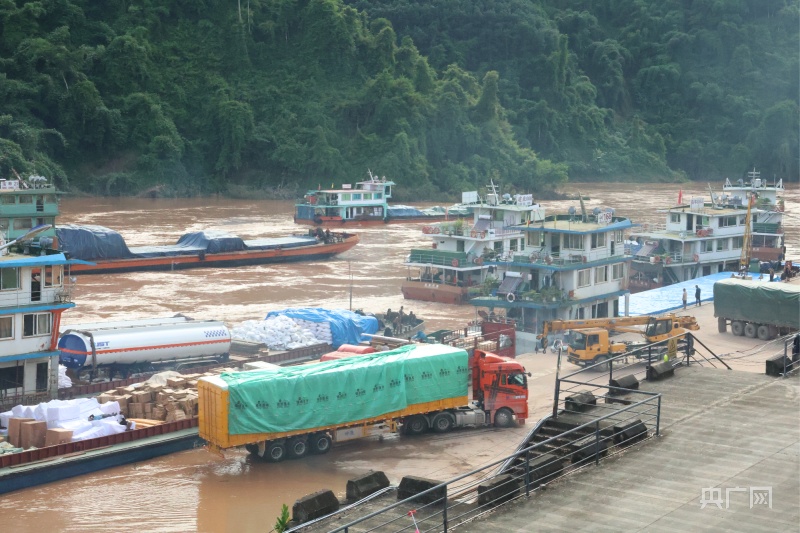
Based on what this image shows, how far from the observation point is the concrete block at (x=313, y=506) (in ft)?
42.1

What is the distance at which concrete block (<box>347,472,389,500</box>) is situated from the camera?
13.9m

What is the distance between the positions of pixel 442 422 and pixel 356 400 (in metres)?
2.57

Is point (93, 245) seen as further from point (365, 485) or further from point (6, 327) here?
point (365, 485)

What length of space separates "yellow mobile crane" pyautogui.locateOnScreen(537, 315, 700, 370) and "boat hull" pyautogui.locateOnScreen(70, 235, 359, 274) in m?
26.7

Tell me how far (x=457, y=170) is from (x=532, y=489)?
301 feet

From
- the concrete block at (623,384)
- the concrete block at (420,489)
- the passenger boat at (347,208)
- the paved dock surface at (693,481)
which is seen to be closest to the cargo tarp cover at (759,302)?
the paved dock surface at (693,481)

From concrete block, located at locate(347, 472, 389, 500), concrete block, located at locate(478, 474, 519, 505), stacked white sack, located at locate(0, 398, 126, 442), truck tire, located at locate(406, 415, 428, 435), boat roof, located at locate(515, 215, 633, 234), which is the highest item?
boat roof, located at locate(515, 215, 633, 234)

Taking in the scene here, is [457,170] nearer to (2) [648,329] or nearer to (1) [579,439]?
(2) [648,329]

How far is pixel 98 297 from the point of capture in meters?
49.1

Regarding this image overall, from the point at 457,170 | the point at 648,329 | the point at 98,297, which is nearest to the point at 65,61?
the point at 457,170

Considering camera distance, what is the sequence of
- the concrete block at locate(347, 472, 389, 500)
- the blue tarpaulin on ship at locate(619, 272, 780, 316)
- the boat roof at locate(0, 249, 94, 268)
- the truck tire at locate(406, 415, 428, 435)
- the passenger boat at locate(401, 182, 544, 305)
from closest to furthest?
the concrete block at locate(347, 472, 389, 500)
the truck tire at locate(406, 415, 428, 435)
the boat roof at locate(0, 249, 94, 268)
the blue tarpaulin on ship at locate(619, 272, 780, 316)
the passenger boat at locate(401, 182, 544, 305)

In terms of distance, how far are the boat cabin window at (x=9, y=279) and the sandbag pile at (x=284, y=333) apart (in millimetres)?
8430

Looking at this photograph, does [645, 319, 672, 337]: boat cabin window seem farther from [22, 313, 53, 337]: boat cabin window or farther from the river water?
[22, 313, 53, 337]: boat cabin window

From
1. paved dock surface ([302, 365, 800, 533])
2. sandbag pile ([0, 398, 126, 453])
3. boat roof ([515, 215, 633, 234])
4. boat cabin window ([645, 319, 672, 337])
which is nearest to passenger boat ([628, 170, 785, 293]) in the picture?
boat roof ([515, 215, 633, 234])
